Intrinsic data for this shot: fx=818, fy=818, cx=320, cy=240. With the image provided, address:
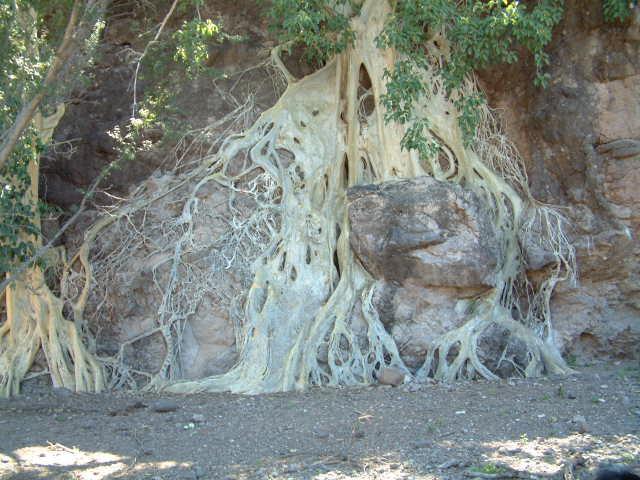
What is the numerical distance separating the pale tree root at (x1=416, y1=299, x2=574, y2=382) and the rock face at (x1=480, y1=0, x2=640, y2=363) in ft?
2.12

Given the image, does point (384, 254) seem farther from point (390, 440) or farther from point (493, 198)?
point (390, 440)

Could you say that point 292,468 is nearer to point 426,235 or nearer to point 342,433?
point 342,433

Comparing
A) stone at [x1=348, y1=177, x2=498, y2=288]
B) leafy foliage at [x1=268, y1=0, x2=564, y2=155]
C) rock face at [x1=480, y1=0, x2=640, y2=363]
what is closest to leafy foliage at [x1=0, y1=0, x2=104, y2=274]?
leafy foliage at [x1=268, y1=0, x2=564, y2=155]

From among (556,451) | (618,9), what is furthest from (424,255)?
(618,9)

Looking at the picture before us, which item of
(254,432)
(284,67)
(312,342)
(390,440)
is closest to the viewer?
(390,440)

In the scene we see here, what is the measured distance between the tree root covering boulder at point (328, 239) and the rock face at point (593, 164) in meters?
0.27

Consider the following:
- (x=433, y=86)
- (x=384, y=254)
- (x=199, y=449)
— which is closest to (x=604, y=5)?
(x=433, y=86)

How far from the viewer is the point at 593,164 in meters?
8.53

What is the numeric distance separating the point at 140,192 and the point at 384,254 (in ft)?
9.94

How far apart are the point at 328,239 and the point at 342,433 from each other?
299 cm

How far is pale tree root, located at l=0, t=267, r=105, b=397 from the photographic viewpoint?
802cm

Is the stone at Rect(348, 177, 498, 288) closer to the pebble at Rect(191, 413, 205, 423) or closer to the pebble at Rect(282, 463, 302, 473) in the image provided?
the pebble at Rect(191, 413, 205, 423)

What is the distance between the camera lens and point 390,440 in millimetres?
5691

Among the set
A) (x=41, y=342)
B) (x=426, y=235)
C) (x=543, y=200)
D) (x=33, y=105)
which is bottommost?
(x=41, y=342)
